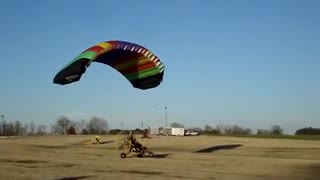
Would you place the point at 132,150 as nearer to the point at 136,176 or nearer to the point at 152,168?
the point at 152,168

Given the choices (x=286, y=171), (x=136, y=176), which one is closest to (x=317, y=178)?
(x=286, y=171)

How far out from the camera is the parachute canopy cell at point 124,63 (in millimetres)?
25438

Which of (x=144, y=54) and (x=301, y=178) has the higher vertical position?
(x=144, y=54)

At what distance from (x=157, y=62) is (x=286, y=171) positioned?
29.6 ft

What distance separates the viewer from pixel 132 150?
31.9m

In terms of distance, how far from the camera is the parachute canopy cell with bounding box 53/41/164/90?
83.5 ft

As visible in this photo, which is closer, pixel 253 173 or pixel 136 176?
pixel 136 176

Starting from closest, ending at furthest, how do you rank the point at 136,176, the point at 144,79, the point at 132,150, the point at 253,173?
the point at 136,176 < the point at 253,173 < the point at 144,79 < the point at 132,150

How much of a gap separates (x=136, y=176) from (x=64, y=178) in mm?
2910

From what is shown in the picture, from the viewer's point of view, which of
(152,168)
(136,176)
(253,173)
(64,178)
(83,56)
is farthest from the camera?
(83,56)

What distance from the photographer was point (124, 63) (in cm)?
2875

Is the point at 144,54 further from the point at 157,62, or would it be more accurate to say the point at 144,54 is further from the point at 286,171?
the point at 286,171

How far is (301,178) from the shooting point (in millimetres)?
19953

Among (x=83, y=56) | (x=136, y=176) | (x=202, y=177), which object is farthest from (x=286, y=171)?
(x=83, y=56)
